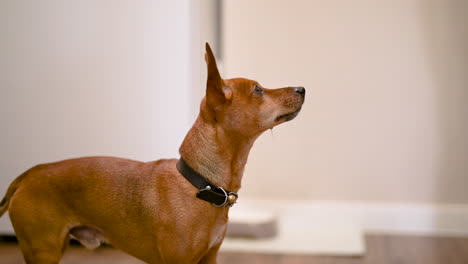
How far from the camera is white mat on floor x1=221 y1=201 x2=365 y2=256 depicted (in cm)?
315

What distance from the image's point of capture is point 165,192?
1.77 metres

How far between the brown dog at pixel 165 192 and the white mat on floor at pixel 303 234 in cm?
139

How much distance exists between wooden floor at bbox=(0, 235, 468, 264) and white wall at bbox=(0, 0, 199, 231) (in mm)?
498

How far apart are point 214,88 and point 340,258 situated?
167 centimetres

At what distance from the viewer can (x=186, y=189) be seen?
1.74m

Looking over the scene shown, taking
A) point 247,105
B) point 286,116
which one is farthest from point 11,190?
point 286,116

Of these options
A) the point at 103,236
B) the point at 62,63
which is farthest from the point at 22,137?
the point at 103,236

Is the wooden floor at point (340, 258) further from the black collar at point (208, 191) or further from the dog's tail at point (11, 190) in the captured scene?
the black collar at point (208, 191)

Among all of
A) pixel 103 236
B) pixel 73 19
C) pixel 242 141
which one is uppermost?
pixel 73 19

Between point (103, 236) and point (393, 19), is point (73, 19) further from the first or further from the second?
point (393, 19)

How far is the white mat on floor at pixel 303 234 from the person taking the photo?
124 inches

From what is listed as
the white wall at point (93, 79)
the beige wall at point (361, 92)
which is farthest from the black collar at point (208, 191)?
the beige wall at point (361, 92)

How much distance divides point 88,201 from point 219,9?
2394 mm

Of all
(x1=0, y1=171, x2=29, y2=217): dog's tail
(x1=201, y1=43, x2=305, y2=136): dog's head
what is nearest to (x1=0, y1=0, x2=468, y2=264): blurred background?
(x1=0, y1=171, x2=29, y2=217): dog's tail
